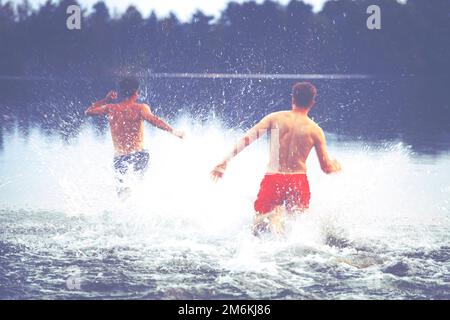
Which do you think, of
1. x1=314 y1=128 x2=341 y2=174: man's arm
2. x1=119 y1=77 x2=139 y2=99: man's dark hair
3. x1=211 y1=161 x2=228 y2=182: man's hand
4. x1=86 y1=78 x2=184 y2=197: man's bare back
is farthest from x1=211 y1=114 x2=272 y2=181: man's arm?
x1=119 y1=77 x2=139 y2=99: man's dark hair

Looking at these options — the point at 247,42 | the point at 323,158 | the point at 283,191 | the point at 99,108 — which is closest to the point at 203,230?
the point at 283,191

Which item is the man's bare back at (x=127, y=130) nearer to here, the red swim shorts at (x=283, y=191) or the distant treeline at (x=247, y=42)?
the red swim shorts at (x=283, y=191)

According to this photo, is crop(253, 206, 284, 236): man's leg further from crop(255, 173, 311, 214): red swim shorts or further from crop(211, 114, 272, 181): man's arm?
crop(211, 114, 272, 181): man's arm

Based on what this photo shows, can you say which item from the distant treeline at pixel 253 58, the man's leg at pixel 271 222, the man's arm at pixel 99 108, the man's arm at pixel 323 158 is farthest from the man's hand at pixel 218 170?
the distant treeline at pixel 253 58

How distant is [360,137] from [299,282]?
16.6ft

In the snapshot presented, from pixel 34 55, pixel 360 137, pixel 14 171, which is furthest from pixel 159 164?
pixel 34 55

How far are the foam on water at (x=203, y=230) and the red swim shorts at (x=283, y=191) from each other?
9.1 inches

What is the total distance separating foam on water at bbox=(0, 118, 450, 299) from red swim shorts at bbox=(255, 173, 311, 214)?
23cm

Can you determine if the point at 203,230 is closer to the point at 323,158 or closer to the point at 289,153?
the point at 289,153

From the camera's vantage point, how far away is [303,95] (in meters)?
5.48
